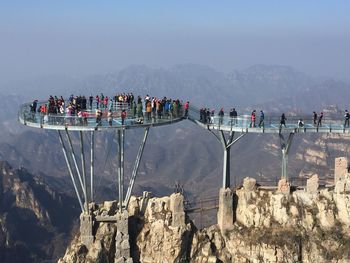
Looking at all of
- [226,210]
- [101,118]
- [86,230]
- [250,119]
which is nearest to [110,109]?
[101,118]

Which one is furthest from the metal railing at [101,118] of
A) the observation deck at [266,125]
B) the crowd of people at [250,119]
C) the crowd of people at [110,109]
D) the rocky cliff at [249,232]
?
the rocky cliff at [249,232]

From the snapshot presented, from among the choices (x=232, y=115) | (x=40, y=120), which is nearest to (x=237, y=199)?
(x=232, y=115)

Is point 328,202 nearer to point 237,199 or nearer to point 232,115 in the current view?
point 237,199

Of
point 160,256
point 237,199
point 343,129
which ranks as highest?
point 343,129

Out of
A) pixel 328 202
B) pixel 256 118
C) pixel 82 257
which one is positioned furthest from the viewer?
pixel 256 118

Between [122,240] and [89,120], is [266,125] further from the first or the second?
[122,240]

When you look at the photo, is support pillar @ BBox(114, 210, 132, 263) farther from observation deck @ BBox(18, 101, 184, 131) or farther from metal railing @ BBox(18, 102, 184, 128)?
metal railing @ BBox(18, 102, 184, 128)
